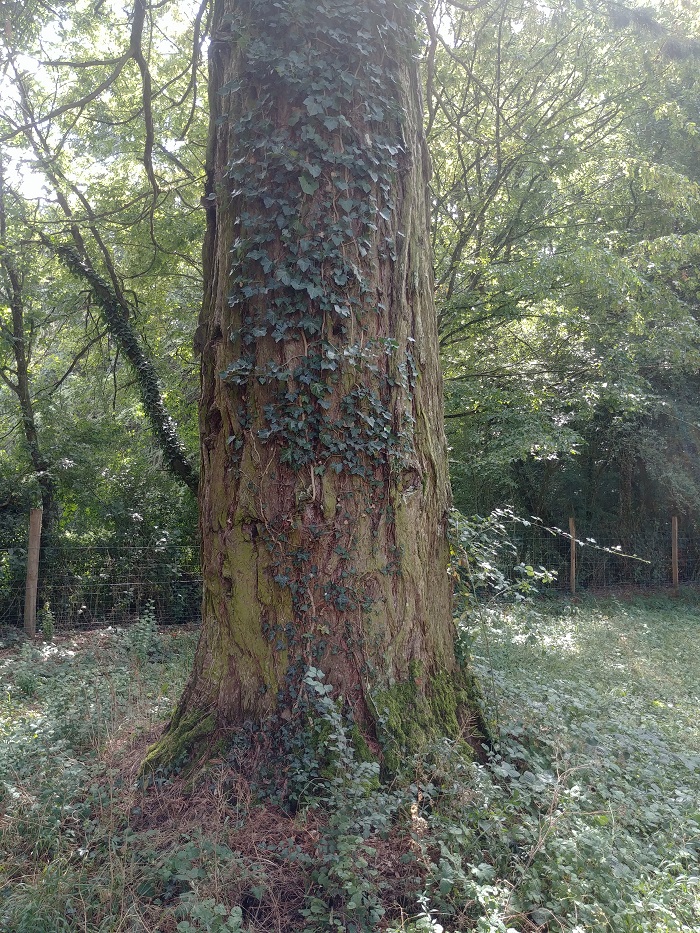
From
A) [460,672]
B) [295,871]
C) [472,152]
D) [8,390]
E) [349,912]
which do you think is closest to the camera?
[349,912]

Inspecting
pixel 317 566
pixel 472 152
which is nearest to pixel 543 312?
pixel 472 152

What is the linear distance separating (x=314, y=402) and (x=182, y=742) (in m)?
1.84

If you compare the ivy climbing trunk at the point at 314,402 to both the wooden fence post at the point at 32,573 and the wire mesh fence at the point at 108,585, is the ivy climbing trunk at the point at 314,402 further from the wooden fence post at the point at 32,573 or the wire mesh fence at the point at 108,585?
the wooden fence post at the point at 32,573

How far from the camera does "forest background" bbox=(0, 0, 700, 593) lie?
381 inches

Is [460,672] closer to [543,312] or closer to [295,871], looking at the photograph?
[295,871]

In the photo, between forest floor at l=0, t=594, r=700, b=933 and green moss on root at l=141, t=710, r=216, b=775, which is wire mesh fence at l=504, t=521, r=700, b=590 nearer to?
forest floor at l=0, t=594, r=700, b=933

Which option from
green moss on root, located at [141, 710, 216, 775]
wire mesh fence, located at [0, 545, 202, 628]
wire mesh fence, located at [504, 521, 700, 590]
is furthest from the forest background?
green moss on root, located at [141, 710, 216, 775]

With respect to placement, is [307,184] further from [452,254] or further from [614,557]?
[614,557]

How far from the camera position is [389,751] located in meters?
3.46

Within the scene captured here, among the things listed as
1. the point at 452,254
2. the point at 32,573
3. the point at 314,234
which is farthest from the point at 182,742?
the point at 452,254

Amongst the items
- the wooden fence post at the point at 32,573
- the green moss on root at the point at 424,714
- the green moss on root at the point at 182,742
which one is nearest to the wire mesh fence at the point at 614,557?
the wooden fence post at the point at 32,573

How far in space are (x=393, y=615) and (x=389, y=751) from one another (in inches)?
26.0

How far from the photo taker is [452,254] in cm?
1107

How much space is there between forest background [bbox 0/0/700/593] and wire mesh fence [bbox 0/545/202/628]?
8cm
